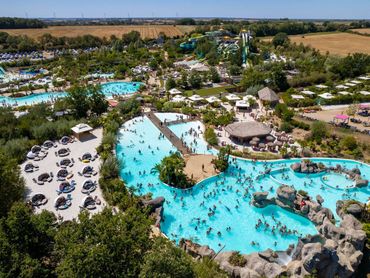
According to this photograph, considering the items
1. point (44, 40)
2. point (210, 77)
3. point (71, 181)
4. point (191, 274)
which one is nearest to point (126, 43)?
point (44, 40)

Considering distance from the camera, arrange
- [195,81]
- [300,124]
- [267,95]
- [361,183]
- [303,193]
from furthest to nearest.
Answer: [195,81] < [267,95] < [300,124] < [361,183] < [303,193]

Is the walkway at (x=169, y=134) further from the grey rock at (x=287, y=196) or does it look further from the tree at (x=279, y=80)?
the tree at (x=279, y=80)

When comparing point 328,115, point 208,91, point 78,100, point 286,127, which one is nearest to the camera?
point 286,127

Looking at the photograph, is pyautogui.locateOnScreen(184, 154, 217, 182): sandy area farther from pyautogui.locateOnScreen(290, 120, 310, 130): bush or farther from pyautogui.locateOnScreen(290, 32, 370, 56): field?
pyautogui.locateOnScreen(290, 32, 370, 56): field

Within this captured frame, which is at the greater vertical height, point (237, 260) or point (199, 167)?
point (237, 260)

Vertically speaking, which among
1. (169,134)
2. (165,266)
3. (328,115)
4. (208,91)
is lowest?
(169,134)

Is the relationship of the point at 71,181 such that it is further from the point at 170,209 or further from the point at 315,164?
the point at 315,164

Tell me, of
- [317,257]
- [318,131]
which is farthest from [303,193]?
[318,131]

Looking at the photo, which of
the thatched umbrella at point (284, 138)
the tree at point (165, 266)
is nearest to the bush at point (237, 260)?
the tree at point (165, 266)

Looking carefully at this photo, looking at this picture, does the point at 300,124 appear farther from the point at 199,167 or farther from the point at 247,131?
the point at 199,167
